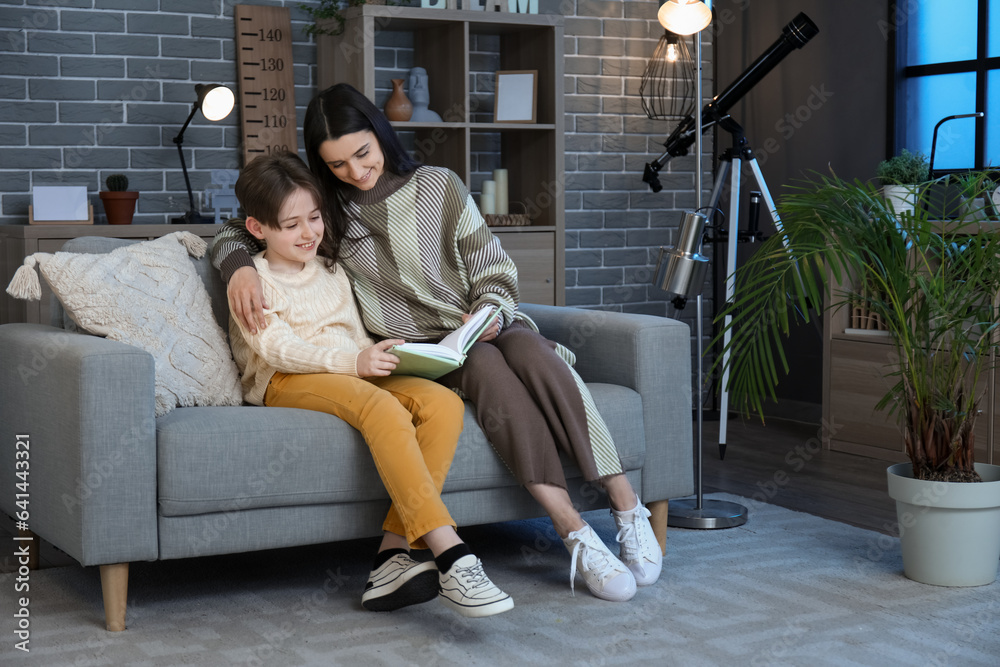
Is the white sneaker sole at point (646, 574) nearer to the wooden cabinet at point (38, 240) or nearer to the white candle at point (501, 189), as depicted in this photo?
the wooden cabinet at point (38, 240)

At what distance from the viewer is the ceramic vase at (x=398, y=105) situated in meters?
3.80

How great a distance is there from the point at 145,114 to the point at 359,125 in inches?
63.0

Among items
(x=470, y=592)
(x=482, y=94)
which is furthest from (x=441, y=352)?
(x=482, y=94)

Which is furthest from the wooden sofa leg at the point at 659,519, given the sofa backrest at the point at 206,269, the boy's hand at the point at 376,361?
the sofa backrest at the point at 206,269

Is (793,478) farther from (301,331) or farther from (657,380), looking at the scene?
(301,331)

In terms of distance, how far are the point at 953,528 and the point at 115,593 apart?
1652mm

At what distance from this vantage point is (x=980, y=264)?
217 cm

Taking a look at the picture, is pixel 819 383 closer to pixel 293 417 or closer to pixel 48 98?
pixel 293 417

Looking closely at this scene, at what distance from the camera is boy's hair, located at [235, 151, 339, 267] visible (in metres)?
2.28

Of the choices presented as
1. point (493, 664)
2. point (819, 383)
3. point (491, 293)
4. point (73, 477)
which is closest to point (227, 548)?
point (73, 477)

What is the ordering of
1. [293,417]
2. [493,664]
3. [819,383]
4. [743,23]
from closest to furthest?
1. [493,664]
2. [293,417]
3. [819,383]
4. [743,23]

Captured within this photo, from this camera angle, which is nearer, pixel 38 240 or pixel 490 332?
pixel 490 332

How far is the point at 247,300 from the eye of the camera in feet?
7.27

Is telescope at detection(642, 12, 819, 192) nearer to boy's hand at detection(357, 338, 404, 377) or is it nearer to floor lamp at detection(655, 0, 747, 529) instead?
floor lamp at detection(655, 0, 747, 529)
